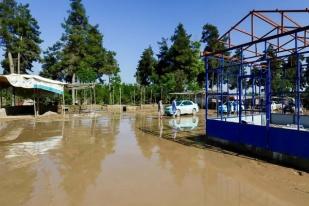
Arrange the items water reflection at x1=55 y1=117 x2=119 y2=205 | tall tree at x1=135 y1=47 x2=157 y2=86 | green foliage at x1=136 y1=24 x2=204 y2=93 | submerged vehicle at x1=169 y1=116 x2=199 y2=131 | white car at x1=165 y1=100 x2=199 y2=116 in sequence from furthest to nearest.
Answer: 1. tall tree at x1=135 y1=47 x2=157 y2=86
2. green foliage at x1=136 y1=24 x2=204 y2=93
3. white car at x1=165 y1=100 x2=199 y2=116
4. submerged vehicle at x1=169 y1=116 x2=199 y2=131
5. water reflection at x1=55 y1=117 x2=119 y2=205

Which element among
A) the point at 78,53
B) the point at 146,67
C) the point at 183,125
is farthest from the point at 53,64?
the point at 183,125

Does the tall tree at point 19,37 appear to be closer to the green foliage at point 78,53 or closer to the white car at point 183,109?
the green foliage at point 78,53

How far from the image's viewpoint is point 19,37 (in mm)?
48625

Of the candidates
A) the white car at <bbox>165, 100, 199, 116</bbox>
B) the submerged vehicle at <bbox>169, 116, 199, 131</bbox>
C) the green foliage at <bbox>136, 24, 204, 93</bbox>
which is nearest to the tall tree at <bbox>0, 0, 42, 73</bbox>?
the green foliage at <bbox>136, 24, 204, 93</bbox>

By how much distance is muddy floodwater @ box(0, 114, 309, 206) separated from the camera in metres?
7.19

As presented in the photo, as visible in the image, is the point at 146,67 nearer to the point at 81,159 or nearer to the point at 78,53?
the point at 78,53

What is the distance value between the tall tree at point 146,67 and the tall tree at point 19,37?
18.8 metres

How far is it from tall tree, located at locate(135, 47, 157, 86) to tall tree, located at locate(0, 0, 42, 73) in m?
18.8

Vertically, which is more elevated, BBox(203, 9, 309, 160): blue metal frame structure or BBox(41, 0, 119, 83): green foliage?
BBox(41, 0, 119, 83): green foliage

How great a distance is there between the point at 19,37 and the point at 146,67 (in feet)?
73.2

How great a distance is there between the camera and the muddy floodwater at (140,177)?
719 cm

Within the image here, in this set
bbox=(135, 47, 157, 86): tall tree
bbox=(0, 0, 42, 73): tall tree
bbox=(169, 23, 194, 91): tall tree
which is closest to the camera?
bbox=(0, 0, 42, 73): tall tree

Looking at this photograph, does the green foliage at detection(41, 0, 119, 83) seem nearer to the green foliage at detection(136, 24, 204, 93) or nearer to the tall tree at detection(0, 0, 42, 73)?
the tall tree at detection(0, 0, 42, 73)

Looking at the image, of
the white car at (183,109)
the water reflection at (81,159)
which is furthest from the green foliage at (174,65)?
the water reflection at (81,159)
